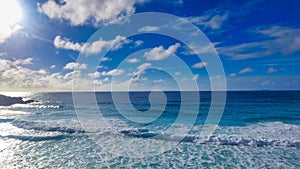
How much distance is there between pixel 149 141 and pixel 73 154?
186 inches

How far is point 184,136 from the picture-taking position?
14.7 meters

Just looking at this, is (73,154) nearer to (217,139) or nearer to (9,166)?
(9,166)

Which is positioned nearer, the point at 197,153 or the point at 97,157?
the point at 97,157

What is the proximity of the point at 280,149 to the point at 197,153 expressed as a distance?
4691mm

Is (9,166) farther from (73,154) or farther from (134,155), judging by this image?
(134,155)

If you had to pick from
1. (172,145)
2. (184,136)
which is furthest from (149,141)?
(184,136)

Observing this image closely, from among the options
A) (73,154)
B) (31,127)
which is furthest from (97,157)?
(31,127)

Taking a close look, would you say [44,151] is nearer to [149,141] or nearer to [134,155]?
[134,155]

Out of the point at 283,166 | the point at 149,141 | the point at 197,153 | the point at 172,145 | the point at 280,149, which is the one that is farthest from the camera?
the point at 149,141

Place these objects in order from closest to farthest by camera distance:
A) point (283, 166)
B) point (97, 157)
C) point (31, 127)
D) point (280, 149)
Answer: point (283, 166) < point (97, 157) < point (280, 149) < point (31, 127)

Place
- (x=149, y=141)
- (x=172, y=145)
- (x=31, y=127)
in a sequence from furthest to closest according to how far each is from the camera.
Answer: (x=31, y=127)
(x=149, y=141)
(x=172, y=145)

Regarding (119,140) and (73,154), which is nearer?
(73,154)

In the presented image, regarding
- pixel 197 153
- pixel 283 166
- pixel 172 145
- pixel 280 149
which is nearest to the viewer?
pixel 283 166

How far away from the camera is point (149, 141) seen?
44.4 feet
